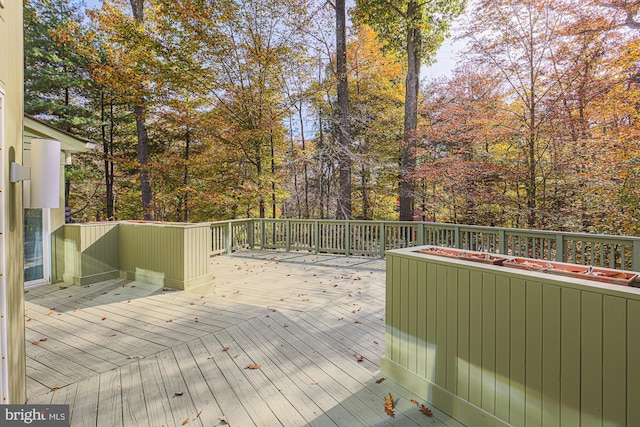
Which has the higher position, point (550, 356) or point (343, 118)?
point (343, 118)

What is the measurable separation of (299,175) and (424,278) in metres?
9.23

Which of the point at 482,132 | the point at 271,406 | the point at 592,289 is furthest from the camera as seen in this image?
the point at 482,132

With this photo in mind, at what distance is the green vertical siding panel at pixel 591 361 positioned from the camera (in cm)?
127

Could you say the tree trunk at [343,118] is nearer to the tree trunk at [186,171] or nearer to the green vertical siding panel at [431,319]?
the tree trunk at [186,171]

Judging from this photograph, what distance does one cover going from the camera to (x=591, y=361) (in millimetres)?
1285

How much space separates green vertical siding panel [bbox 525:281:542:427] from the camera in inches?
56.9

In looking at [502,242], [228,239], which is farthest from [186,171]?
[502,242]

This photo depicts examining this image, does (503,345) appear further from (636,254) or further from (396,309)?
(636,254)

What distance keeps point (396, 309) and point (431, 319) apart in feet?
0.94

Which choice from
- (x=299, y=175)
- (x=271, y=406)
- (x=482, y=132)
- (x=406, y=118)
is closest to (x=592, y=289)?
(x=271, y=406)

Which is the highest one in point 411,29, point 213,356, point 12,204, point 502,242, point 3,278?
point 411,29

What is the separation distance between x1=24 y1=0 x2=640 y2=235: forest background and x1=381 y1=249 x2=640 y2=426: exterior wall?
5.79 meters

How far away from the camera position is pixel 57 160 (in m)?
1.84

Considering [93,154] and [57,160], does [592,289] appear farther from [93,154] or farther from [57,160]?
[93,154]
